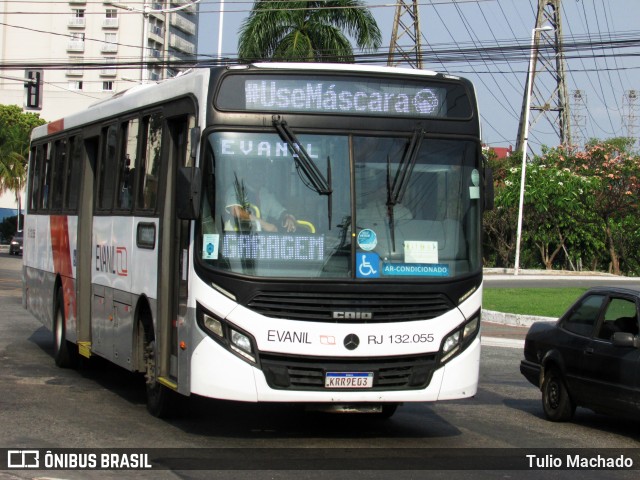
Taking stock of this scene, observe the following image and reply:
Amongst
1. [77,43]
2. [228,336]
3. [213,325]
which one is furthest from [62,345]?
[77,43]

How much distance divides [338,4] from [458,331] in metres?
29.4

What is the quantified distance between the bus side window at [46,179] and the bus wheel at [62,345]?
5.77ft

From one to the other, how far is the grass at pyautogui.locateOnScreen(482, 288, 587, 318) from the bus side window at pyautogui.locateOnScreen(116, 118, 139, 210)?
14.4m

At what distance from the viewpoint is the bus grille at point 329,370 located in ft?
28.2

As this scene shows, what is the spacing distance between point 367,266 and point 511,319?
1589 centimetres

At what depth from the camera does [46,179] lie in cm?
1570

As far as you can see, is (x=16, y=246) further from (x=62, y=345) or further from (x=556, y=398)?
(x=556, y=398)

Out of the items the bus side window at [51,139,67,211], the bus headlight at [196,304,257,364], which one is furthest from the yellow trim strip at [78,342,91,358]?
the bus headlight at [196,304,257,364]

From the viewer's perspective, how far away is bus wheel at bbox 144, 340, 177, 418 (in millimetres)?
10164

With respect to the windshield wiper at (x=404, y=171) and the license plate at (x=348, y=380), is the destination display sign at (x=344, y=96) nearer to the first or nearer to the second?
A: the windshield wiper at (x=404, y=171)

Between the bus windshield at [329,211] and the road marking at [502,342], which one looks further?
the road marking at [502,342]

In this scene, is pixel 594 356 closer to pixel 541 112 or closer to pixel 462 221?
pixel 462 221

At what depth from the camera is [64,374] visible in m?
13.7

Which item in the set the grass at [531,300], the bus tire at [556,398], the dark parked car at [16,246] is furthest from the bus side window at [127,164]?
the dark parked car at [16,246]
